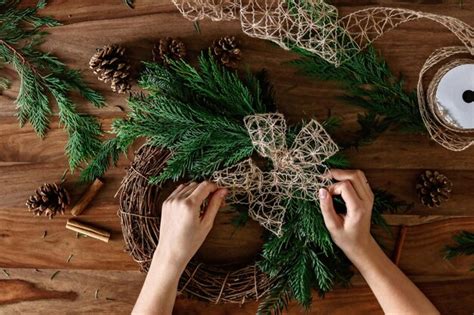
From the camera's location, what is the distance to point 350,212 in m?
1.18

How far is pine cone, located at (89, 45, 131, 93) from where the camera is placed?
1326 millimetres

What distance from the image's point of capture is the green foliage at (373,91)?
1.29 m

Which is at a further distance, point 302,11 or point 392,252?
point 392,252

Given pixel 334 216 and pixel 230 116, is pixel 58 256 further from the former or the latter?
pixel 334 216

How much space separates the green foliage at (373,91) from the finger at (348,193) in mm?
165

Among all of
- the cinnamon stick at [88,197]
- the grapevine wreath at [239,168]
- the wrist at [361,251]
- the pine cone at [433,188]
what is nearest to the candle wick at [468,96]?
the pine cone at [433,188]

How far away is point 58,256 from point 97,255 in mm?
111

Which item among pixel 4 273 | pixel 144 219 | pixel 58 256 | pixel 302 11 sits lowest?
pixel 4 273

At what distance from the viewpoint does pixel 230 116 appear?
4.11ft

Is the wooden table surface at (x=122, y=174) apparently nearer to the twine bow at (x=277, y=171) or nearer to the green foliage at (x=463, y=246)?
the green foliage at (x=463, y=246)

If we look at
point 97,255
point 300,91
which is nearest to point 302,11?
point 300,91

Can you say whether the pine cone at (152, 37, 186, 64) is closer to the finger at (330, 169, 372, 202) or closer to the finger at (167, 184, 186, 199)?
the finger at (167, 184, 186, 199)

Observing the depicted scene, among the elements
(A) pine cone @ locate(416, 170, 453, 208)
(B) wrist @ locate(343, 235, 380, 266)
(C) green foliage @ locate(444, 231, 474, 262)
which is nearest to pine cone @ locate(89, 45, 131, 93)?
(B) wrist @ locate(343, 235, 380, 266)

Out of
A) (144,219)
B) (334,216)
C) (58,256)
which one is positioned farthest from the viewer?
(58,256)
